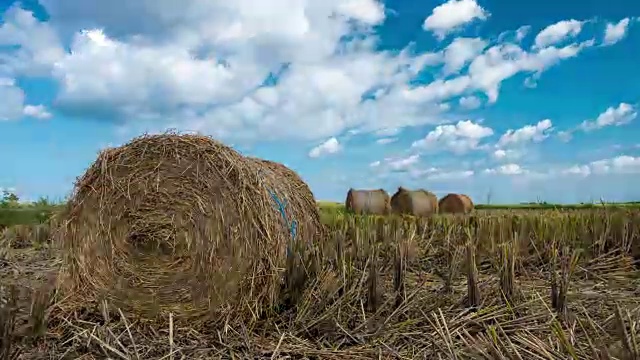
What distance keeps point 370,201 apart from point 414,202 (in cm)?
93

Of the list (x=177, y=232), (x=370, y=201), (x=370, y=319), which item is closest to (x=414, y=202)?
(x=370, y=201)

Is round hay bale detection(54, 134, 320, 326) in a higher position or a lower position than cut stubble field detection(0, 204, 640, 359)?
higher

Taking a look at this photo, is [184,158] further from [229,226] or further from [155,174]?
[229,226]

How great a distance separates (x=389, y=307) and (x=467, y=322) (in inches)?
20.5

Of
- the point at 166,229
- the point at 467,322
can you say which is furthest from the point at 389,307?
the point at 166,229

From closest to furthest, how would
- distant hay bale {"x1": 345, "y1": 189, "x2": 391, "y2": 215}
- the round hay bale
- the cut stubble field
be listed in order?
the cut stubble field
the round hay bale
distant hay bale {"x1": 345, "y1": 189, "x2": 391, "y2": 215}

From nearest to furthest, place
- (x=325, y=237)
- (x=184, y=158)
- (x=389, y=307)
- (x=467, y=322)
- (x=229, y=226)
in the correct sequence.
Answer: (x=467, y=322) → (x=389, y=307) → (x=229, y=226) → (x=184, y=158) → (x=325, y=237)

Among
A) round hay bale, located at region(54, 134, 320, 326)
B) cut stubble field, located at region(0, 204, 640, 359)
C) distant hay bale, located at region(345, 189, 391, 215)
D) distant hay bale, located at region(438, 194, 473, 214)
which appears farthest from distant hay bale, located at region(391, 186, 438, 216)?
round hay bale, located at region(54, 134, 320, 326)

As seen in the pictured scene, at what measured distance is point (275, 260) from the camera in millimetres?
3861

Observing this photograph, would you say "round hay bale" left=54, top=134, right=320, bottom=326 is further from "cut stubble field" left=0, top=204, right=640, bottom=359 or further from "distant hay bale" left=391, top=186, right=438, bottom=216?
"distant hay bale" left=391, top=186, right=438, bottom=216

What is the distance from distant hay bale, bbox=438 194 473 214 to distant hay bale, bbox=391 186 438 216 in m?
0.54

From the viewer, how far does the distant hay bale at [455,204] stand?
14008 millimetres

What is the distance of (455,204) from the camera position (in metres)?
14.2

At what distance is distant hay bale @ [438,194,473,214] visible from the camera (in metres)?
14.0
